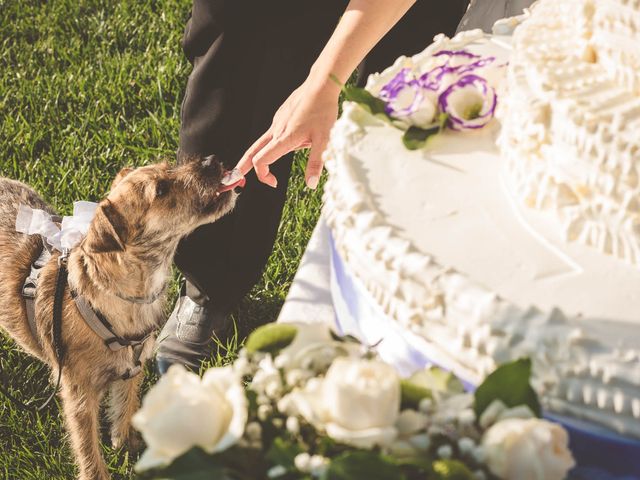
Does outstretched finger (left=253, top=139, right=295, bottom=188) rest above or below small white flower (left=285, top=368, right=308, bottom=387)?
above

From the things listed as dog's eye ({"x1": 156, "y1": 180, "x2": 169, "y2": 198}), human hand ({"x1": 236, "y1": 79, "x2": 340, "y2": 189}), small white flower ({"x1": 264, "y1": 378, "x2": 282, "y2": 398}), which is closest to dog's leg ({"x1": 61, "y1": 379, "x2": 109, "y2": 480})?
dog's eye ({"x1": 156, "y1": 180, "x2": 169, "y2": 198})

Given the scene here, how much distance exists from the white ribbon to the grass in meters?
0.59

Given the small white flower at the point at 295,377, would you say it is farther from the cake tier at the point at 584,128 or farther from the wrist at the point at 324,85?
the wrist at the point at 324,85

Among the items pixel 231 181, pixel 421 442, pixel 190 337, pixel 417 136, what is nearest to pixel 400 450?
pixel 421 442

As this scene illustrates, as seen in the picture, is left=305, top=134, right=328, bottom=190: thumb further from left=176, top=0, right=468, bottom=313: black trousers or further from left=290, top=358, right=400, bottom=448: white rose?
left=290, top=358, right=400, bottom=448: white rose

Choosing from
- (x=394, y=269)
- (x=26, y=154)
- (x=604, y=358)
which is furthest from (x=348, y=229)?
(x=26, y=154)

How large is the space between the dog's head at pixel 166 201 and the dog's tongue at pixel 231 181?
11mm

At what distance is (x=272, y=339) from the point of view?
3.78 ft

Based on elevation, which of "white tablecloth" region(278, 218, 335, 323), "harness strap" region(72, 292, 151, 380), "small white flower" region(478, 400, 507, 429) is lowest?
"harness strap" region(72, 292, 151, 380)

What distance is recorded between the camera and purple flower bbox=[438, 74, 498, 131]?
4.84ft

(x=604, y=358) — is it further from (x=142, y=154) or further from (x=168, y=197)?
(x=142, y=154)

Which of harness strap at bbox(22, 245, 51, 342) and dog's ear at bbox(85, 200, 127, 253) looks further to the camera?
harness strap at bbox(22, 245, 51, 342)

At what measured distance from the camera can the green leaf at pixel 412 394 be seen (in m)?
1.04

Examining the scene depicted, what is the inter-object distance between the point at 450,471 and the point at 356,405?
0.13 m
